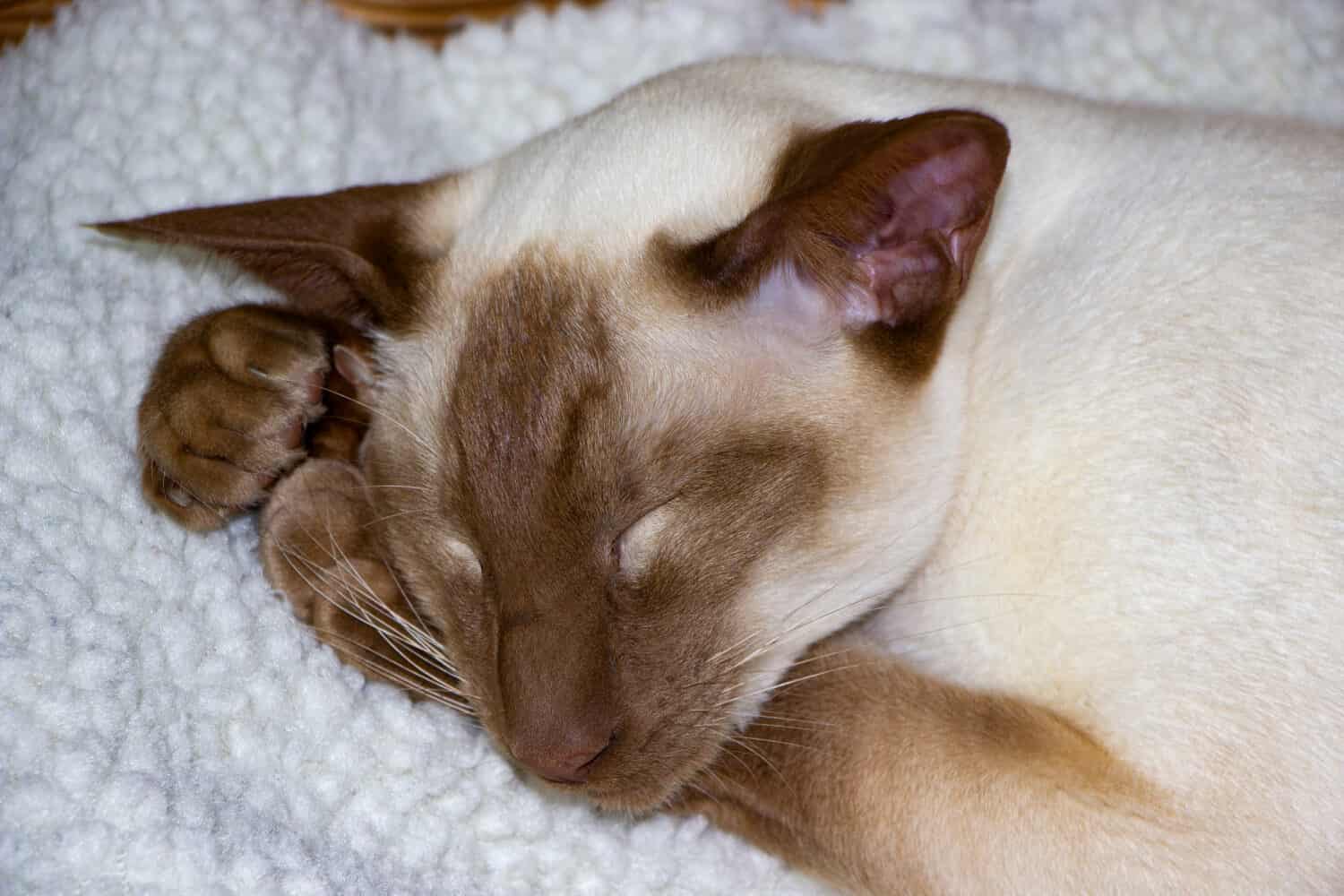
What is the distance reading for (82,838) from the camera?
1843mm

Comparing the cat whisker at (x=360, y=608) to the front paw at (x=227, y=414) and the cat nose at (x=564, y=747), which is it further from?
the cat nose at (x=564, y=747)

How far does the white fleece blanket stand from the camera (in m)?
1.93

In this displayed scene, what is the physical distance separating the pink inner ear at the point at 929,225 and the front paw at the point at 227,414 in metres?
0.86

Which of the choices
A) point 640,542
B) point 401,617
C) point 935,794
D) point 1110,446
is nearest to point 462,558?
point 401,617

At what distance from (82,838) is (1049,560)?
132 cm

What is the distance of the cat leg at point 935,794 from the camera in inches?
69.2

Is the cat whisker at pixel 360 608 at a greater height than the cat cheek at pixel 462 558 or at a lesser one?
lesser

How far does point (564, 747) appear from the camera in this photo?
1756 mm

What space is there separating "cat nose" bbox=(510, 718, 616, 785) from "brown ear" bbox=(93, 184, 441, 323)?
661mm

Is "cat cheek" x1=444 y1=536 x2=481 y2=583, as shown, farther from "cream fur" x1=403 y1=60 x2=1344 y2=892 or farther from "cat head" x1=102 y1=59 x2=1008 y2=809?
"cream fur" x1=403 y1=60 x2=1344 y2=892

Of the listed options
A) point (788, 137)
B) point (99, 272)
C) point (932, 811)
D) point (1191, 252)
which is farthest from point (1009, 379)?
point (99, 272)

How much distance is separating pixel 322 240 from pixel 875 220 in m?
0.76

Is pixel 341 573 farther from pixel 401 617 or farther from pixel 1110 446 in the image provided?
pixel 1110 446

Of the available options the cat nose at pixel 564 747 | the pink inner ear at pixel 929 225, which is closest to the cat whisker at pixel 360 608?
the cat nose at pixel 564 747
